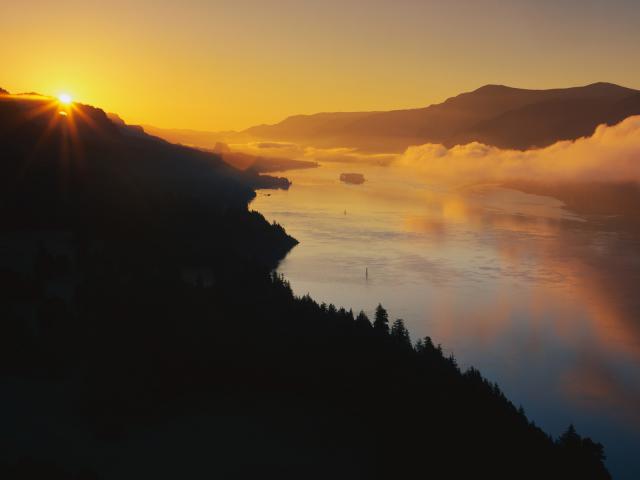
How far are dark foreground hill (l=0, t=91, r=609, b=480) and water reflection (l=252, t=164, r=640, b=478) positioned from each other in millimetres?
14005

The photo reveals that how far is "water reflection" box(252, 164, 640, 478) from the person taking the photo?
55.2 m

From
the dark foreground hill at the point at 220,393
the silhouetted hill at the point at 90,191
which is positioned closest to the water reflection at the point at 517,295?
the dark foreground hill at the point at 220,393

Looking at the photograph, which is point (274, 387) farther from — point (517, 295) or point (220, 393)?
point (517, 295)

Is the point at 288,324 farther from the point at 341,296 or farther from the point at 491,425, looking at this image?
the point at 341,296

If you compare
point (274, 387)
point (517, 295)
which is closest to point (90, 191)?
point (274, 387)

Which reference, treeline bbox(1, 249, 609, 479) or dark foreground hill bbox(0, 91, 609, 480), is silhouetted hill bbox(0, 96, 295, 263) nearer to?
dark foreground hill bbox(0, 91, 609, 480)

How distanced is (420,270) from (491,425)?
3150 inches

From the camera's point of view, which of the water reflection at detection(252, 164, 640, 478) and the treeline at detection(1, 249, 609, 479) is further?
the water reflection at detection(252, 164, 640, 478)

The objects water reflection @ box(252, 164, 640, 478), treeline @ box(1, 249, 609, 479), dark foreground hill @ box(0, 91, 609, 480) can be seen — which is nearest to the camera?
dark foreground hill @ box(0, 91, 609, 480)

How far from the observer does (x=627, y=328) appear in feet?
261

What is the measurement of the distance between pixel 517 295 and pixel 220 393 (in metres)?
69.1

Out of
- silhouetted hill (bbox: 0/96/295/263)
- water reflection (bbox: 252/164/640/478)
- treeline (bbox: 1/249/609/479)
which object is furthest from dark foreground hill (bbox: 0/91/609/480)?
silhouetted hill (bbox: 0/96/295/263)

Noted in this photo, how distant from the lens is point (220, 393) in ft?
123

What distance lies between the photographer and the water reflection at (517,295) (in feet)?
181
